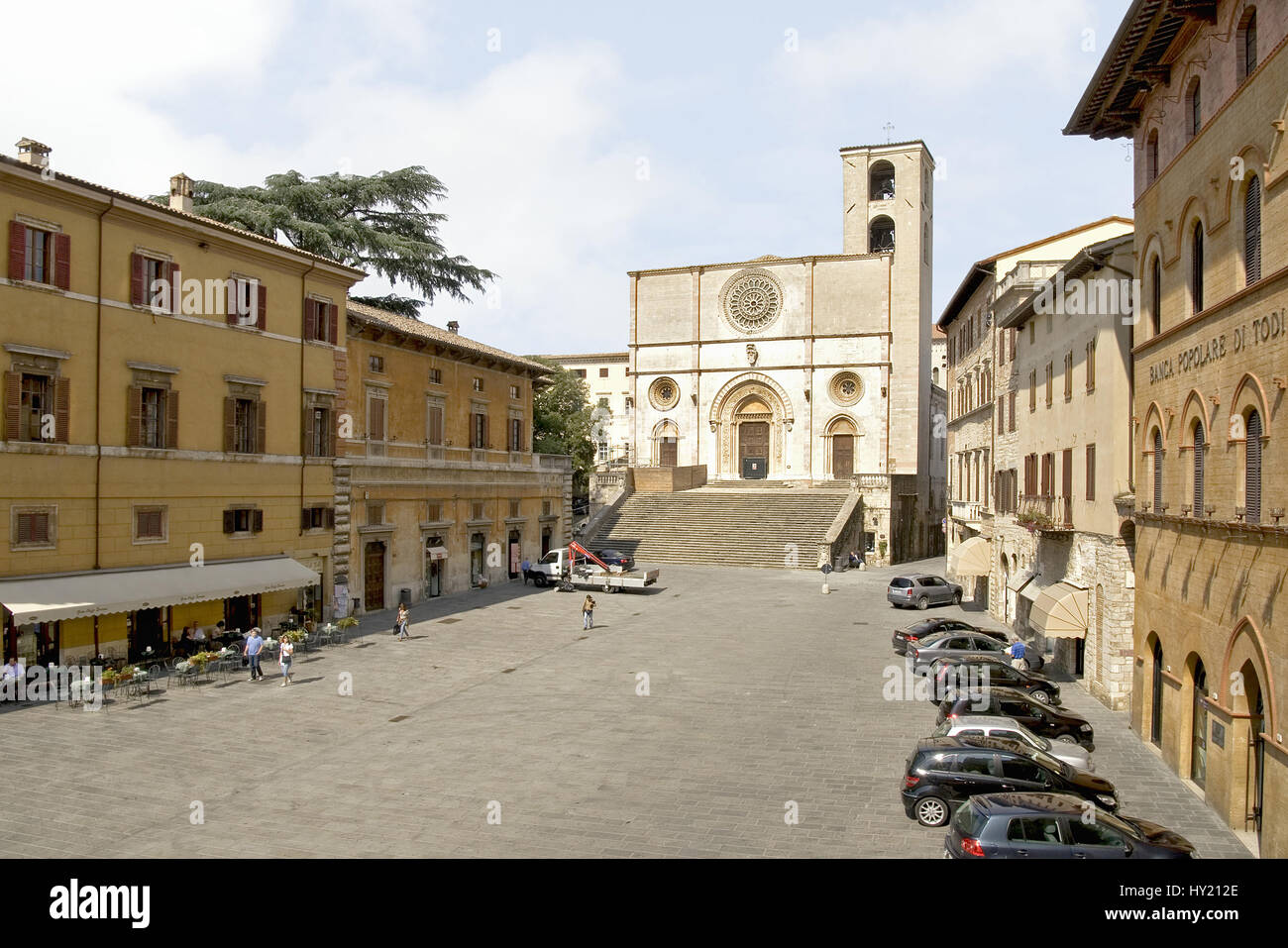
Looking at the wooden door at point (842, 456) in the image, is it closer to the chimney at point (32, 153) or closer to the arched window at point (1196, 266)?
the arched window at point (1196, 266)

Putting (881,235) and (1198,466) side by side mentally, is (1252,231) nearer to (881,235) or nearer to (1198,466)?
(1198,466)

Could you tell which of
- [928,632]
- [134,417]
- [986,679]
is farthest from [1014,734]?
[134,417]

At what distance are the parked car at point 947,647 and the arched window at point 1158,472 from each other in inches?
274

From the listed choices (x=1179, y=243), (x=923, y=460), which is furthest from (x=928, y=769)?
(x=923, y=460)

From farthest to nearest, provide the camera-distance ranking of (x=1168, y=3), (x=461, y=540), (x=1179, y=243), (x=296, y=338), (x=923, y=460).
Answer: (x=923, y=460) → (x=461, y=540) → (x=296, y=338) → (x=1179, y=243) → (x=1168, y=3)

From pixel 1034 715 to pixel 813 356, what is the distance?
47.3 m

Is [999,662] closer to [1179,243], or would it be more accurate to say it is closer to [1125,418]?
[1125,418]

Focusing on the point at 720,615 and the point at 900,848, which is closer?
the point at 900,848

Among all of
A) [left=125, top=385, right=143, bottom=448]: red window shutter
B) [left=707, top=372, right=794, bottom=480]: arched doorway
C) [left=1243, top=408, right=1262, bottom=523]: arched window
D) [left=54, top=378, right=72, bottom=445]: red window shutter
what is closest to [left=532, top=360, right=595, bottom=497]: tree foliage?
[left=707, top=372, right=794, bottom=480]: arched doorway

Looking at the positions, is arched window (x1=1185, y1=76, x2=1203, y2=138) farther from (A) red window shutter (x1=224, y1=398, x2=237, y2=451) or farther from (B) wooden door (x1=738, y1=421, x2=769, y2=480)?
(B) wooden door (x1=738, y1=421, x2=769, y2=480)

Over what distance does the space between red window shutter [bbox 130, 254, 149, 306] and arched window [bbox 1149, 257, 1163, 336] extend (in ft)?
79.6

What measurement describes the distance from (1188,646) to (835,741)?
6658 millimetres

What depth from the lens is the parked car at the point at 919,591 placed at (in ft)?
125

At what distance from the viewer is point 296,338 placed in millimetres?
30047
